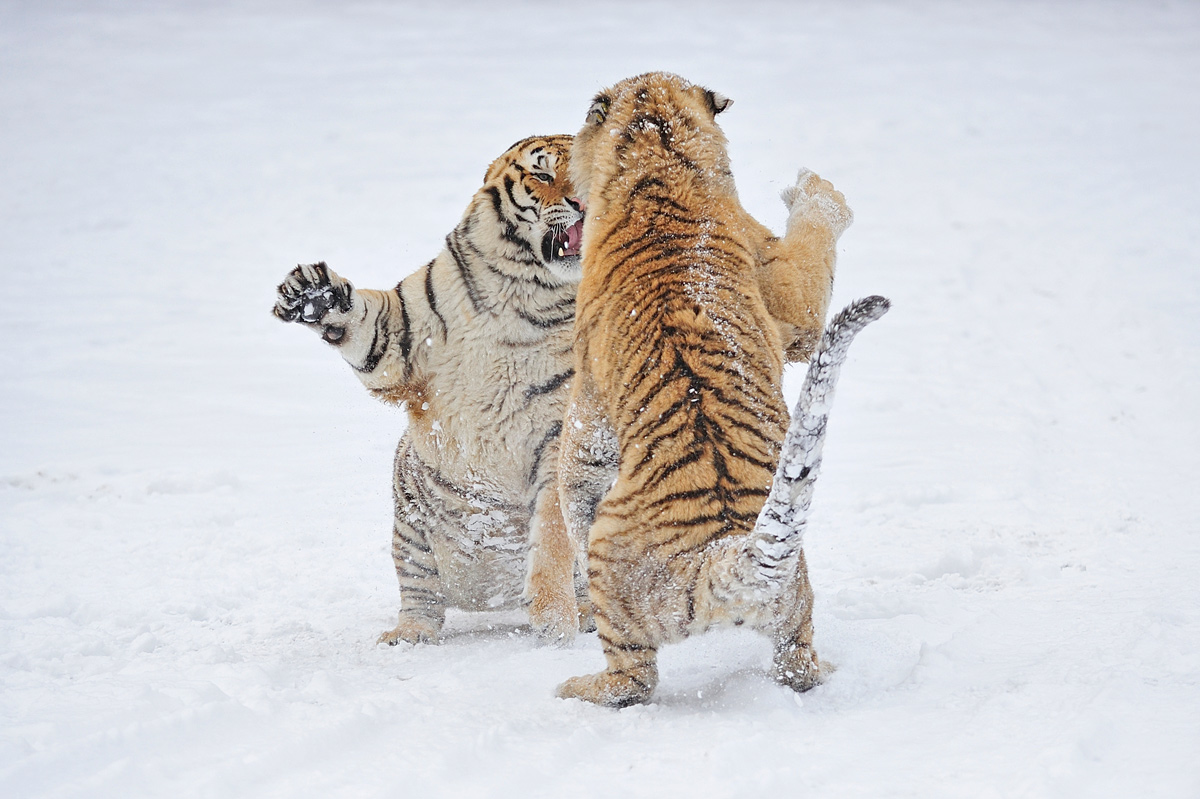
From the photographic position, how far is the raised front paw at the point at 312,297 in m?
3.81

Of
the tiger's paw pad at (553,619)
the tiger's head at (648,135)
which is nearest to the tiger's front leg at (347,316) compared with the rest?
the tiger's head at (648,135)

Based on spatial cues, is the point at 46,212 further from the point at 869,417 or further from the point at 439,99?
the point at 869,417

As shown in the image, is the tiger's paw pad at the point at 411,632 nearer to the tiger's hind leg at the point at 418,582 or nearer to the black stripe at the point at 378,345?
the tiger's hind leg at the point at 418,582

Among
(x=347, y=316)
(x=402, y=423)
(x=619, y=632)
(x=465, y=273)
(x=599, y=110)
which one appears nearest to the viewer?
(x=619, y=632)

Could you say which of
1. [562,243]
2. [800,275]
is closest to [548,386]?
[562,243]

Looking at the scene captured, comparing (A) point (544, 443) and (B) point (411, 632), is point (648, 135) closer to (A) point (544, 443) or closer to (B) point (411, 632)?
(A) point (544, 443)

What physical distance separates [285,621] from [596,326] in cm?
196

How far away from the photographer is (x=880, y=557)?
15.4ft

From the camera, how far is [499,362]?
13.7 feet

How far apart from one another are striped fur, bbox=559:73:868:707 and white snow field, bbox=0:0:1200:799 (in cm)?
32

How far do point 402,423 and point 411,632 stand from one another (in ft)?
14.6

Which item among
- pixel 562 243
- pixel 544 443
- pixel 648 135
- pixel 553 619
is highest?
pixel 648 135

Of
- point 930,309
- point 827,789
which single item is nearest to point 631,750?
point 827,789

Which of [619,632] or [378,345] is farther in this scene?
[378,345]
